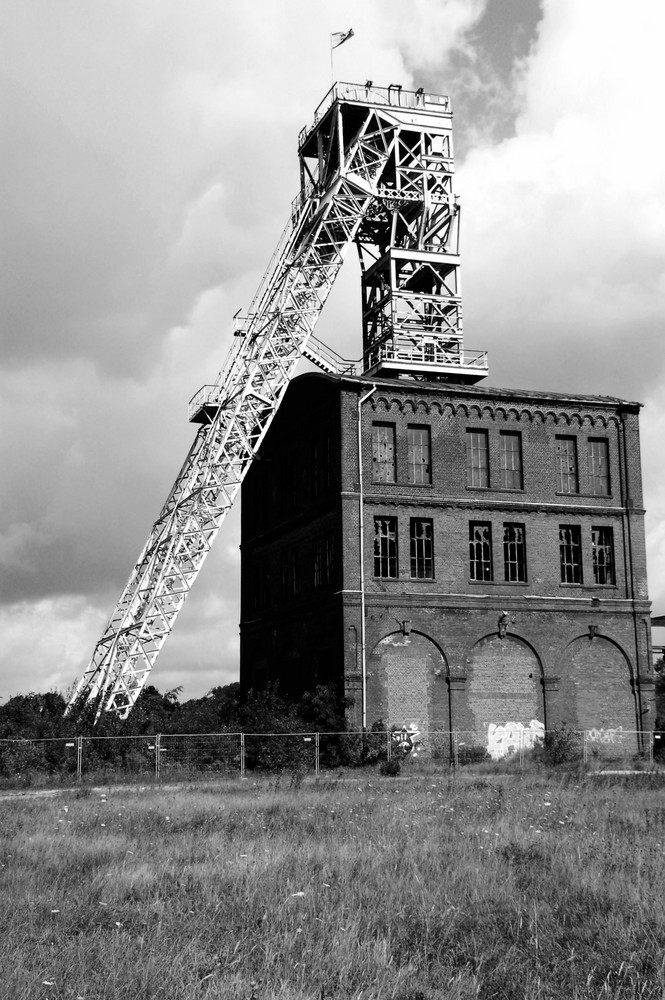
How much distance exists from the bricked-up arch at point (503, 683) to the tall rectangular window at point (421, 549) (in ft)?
9.74

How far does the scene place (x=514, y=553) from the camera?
37.4 m

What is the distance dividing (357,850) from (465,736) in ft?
73.6

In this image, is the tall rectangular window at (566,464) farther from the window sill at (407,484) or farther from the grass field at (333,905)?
the grass field at (333,905)

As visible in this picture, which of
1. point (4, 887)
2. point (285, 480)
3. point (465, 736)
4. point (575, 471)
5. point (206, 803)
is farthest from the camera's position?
point (285, 480)

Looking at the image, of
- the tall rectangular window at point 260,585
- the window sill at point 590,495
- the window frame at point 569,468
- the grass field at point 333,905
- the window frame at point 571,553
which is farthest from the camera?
the tall rectangular window at point 260,585

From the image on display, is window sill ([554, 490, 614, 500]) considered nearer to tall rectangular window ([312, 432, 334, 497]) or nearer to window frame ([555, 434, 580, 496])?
window frame ([555, 434, 580, 496])

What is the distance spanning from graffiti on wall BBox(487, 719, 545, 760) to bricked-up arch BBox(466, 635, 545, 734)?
14 cm

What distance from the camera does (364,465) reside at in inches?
1414

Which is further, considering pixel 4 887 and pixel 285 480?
pixel 285 480

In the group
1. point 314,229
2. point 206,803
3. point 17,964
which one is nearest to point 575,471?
point 314,229

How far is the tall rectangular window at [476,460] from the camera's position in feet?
123

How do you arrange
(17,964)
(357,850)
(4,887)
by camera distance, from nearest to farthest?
(17,964), (4,887), (357,850)

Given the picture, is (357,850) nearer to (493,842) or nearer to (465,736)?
(493,842)

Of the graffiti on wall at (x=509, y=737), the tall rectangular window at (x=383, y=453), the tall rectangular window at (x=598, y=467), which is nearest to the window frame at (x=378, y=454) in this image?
the tall rectangular window at (x=383, y=453)
